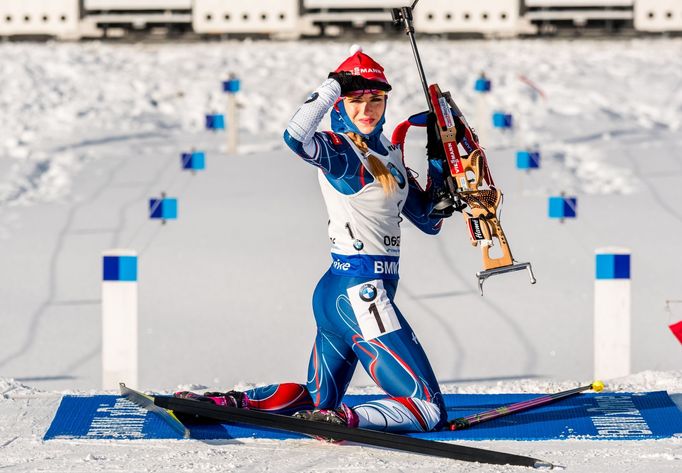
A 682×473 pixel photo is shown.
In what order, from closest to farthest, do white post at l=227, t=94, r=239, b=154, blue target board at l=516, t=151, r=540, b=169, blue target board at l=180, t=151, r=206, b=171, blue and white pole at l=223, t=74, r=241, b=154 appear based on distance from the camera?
1. blue target board at l=516, t=151, r=540, b=169
2. blue target board at l=180, t=151, r=206, b=171
3. blue and white pole at l=223, t=74, r=241, b=154
4. white post at l=227, t=94, r=239, b=154

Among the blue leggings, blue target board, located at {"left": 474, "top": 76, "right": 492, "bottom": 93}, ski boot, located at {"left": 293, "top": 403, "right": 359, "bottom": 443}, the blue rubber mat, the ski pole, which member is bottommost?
the blue rubber mat

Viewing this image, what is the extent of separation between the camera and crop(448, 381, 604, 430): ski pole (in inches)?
223

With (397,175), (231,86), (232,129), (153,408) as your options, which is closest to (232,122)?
(232,129)

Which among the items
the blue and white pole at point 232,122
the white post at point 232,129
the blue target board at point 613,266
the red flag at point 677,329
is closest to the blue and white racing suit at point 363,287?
the red flag at point 677,329

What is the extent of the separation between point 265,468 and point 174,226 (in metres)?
7.15

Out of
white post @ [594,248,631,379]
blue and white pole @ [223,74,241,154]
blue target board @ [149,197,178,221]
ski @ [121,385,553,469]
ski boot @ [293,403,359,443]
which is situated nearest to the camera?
ski @ [121,385,553,469]

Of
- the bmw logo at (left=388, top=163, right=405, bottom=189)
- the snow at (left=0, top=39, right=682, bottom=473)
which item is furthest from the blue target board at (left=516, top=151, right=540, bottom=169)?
the bmw logo at (left=388, top=163, right=405, bottom=189)

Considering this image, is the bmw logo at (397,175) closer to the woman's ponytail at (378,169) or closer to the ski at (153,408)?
the woman's ponytail at (378,169)

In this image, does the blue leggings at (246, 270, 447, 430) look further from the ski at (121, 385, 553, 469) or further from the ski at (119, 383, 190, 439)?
the ski at (119, 383, 190, 439)

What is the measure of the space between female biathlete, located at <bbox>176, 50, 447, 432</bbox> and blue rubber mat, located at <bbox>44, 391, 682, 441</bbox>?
19cm

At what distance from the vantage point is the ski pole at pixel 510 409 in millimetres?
5652

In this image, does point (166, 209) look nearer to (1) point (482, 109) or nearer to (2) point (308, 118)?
(2) point (308, 118)

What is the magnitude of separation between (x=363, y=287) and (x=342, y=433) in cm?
60

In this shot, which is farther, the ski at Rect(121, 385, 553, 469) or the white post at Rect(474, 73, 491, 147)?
the white post at Rect(474, 73, 491, 147)
